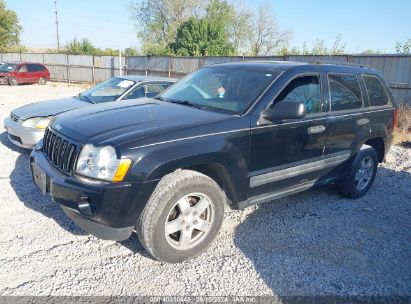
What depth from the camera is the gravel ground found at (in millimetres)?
2844

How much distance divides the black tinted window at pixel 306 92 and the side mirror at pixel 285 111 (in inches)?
13.1

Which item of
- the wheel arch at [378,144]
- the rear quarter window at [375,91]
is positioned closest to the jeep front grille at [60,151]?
the rear quarter window at [375,91]

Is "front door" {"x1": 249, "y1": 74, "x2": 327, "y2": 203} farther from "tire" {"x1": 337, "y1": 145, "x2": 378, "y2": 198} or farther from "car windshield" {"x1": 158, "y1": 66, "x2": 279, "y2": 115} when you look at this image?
"tire" {"x1": 337, "y1": 145, "x2": 378, "y2": 198}

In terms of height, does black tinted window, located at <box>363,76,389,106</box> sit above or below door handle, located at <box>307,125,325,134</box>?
above

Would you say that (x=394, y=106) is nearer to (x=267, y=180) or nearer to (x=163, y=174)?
(x=267, y=180)

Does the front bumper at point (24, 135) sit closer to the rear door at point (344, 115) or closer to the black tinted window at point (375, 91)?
the rear door at point (344, 115)

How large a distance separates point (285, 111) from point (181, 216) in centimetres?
141

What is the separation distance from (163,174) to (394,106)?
13.1 feet

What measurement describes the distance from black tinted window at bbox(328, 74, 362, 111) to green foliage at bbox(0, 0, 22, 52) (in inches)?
1698

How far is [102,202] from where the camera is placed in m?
2.65

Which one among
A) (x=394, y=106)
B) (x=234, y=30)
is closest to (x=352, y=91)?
(x=394, y=106)

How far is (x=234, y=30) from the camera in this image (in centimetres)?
4425

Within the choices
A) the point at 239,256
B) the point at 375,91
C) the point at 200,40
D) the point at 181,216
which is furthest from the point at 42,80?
the point at 239,256

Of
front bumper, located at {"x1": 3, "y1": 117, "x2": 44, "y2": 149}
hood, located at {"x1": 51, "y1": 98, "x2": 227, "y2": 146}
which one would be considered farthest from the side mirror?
front bumper, located at {"x1": 3, "y1": 117, "x2": 44, "y2": 149}
